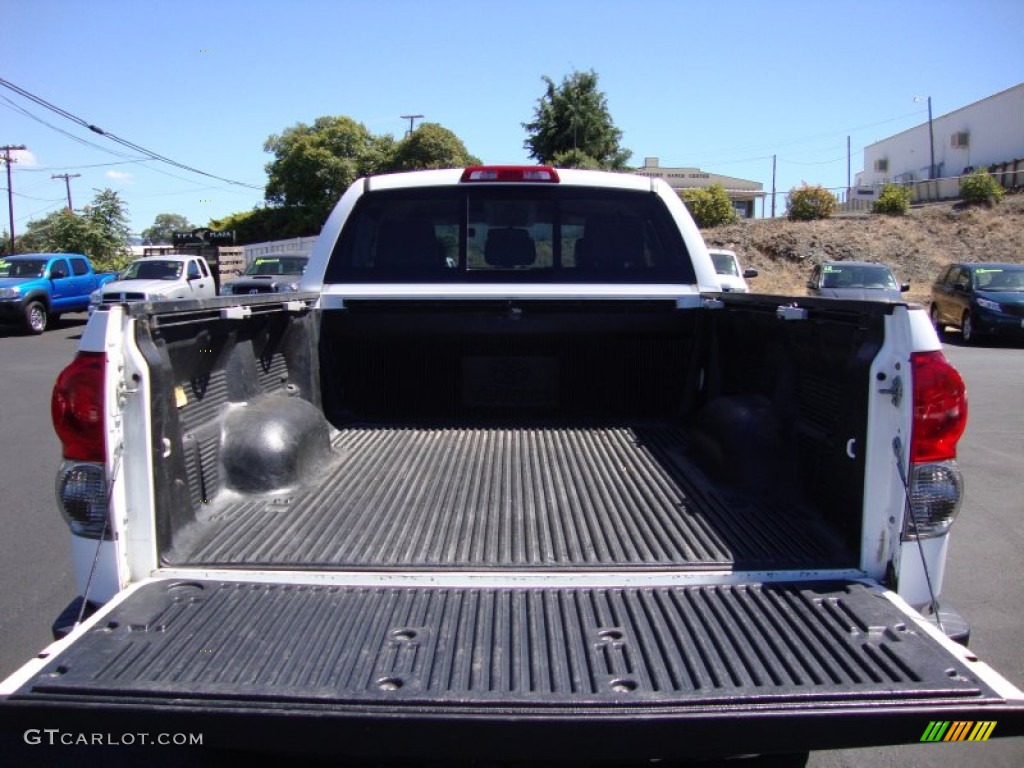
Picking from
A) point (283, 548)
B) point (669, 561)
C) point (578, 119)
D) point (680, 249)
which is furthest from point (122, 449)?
point (578, 119)

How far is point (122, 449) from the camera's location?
2506 millimetres

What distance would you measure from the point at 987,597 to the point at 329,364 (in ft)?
12.6

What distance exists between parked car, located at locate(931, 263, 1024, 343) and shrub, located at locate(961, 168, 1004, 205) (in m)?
18.9

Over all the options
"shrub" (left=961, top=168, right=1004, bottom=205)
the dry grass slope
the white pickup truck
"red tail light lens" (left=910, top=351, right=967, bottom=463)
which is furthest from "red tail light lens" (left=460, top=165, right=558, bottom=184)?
"shrub" (left=961, top=168, right=1004, bottom=205)

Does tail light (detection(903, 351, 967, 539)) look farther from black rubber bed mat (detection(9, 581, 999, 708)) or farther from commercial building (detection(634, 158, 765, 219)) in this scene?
commercial building (detection(634, 158, 765, 219))

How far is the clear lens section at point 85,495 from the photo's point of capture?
2.49 m

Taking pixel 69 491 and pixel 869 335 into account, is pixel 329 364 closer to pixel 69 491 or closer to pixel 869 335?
pixel 69 491

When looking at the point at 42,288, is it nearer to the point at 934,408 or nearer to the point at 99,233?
the point at 99,233

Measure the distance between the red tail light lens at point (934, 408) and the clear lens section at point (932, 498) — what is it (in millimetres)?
41

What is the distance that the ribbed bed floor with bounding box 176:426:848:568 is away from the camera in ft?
9.08

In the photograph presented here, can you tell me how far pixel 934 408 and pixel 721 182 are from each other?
65.1 metres

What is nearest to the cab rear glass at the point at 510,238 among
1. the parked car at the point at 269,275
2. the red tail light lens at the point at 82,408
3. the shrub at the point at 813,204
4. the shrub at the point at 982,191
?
the red tail light lens at the point at 82,408

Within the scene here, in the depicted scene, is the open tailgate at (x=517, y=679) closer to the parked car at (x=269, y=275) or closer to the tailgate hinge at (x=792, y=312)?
the tailgate hinge at (x=792, y=312)

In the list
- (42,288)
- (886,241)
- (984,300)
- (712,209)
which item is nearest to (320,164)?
(712,209)
